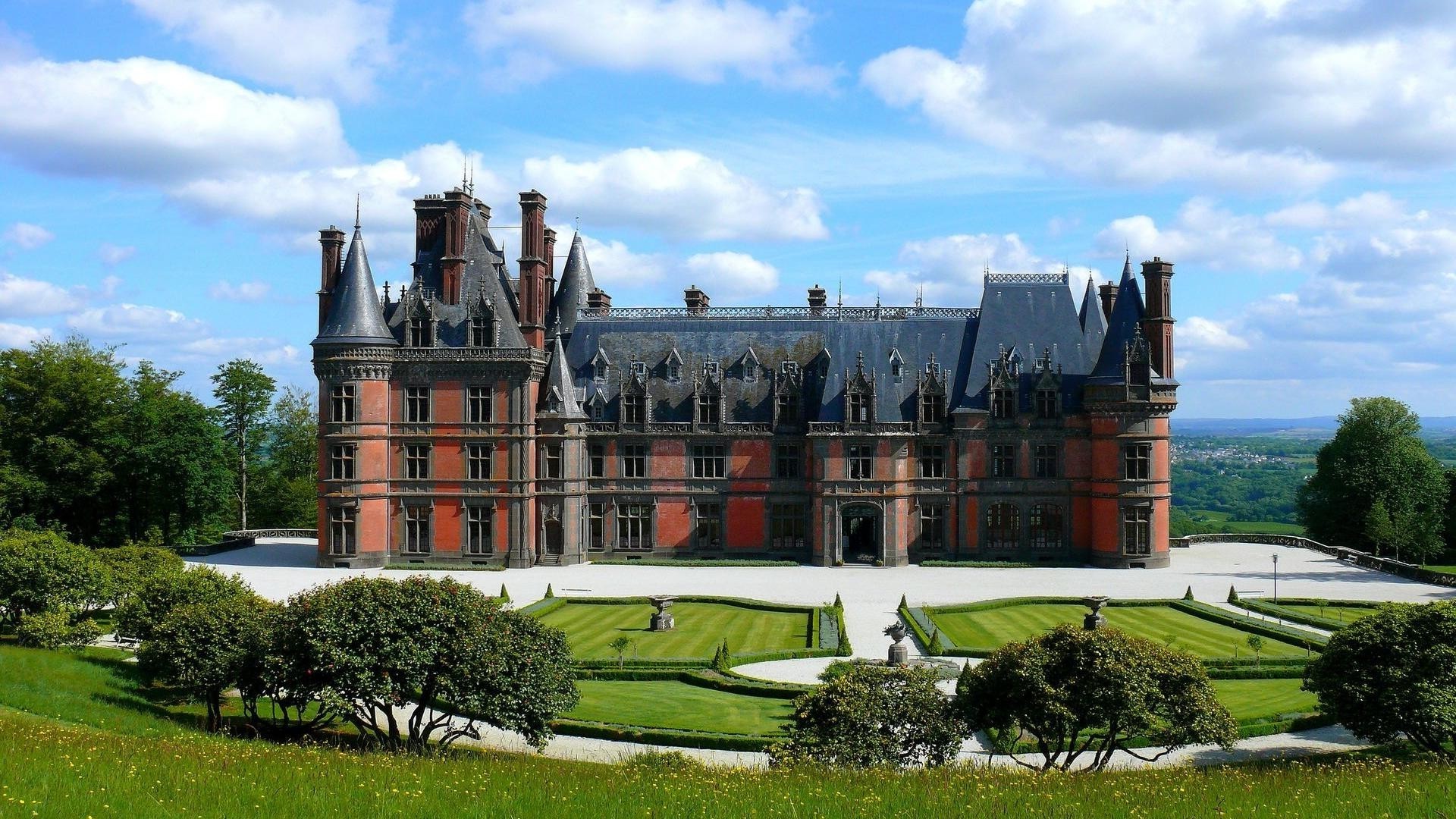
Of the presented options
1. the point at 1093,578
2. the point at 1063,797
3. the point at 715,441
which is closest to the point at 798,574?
the point at 715,441

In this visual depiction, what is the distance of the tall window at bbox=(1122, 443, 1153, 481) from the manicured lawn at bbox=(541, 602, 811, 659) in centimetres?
2535

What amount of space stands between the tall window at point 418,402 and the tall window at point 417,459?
4.65 feet

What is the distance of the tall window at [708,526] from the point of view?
2682 inches

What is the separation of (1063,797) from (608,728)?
47.1 ft

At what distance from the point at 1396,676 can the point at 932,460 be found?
42.3m

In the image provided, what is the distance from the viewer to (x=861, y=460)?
65.7 metres

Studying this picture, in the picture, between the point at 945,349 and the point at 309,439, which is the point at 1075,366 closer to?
A: the point at 945,349

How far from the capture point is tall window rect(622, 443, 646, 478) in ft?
224

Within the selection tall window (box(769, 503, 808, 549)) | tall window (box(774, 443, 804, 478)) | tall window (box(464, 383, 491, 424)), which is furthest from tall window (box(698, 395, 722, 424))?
tall window (box(464, 383, 491, 424))

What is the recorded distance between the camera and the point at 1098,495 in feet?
212

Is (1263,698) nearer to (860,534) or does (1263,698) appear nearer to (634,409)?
(860,534)

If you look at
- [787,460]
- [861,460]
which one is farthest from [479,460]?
[861,460]

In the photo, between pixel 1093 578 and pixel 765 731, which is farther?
A: pixel 1093 578

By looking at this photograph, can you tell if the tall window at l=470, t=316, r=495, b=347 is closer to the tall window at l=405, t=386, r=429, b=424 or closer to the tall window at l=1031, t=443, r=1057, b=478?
the tall window at l=405, t=386, r=429, b=424
